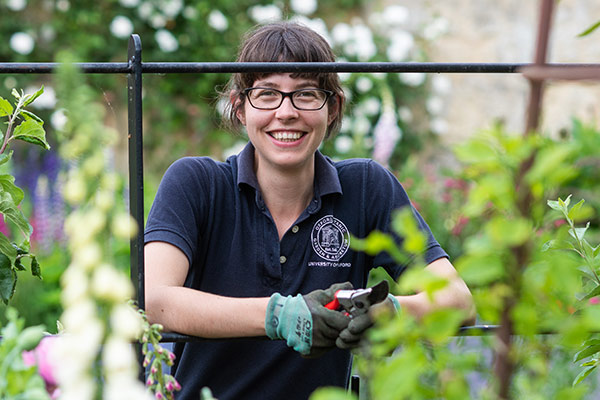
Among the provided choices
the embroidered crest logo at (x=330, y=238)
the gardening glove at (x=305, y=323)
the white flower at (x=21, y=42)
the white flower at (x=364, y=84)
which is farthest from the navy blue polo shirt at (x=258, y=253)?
the white flower at (x=21, y=42)

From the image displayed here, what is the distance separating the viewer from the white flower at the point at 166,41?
5.23 meters

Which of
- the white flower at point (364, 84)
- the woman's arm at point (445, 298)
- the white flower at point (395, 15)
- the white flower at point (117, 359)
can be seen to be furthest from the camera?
the white flower at point (364, 84)

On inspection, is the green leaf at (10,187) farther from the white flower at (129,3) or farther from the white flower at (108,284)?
the white flower at (129,3)

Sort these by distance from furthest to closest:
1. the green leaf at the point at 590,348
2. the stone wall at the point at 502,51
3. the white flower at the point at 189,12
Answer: the white flower at the point at 189,12, the stone wall at the point at 502,51, the green leaf at the point at 590,348

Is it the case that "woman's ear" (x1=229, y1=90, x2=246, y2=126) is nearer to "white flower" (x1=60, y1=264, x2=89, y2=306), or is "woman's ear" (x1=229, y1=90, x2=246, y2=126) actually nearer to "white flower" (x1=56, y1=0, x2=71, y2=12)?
"white flower" (x1=60, y1=264, x2=89, y2=306)

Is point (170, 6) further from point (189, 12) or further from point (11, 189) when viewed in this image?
point (11, 189)

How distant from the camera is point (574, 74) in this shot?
751 mm

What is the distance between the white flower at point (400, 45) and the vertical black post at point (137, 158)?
13.1 ft

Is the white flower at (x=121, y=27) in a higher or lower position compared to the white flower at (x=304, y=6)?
lower

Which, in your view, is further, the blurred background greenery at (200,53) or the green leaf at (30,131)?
the blurred background greenery at (200,53)

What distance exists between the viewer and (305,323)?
51.9 inches

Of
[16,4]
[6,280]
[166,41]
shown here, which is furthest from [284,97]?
[16,4]

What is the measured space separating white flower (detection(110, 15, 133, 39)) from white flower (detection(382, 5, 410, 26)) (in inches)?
67.9

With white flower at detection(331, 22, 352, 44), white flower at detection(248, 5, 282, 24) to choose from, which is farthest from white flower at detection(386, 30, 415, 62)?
white flower at detection(248, 5, 282, 24)
